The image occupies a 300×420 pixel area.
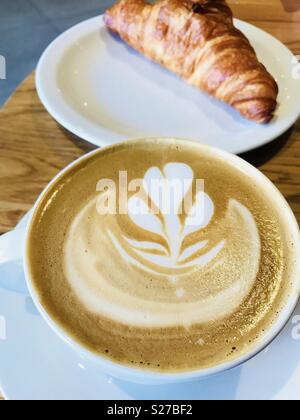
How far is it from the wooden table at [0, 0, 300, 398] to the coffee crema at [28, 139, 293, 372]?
227 mm

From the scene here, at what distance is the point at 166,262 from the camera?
625 mm

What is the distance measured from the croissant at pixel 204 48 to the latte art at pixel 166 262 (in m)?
0.44

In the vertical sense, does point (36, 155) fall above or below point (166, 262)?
below

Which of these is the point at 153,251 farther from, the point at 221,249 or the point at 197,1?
the point at 197,1

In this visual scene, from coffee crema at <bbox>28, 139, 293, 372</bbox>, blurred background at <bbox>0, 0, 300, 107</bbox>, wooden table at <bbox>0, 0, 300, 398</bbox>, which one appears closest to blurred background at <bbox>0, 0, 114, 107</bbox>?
blurred background at <bbox>0, 0, 300, 107</bbox>

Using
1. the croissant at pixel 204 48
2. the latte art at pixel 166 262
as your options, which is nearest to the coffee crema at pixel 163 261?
the latte art at pixel 166 262

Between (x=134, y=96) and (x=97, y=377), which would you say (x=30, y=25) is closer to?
(x=134, y=96)

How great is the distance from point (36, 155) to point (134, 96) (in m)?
0.29

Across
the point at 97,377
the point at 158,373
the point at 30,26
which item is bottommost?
the point at 30,26

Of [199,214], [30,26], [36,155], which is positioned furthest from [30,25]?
[199,214]

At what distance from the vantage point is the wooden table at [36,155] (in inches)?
35.3

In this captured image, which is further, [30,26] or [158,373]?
[30,26]

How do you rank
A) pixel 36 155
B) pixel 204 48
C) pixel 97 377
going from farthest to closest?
pixel 204 48, pixel 36 155, pixel 97 377

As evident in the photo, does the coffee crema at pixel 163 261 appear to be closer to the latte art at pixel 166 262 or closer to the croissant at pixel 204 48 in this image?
the latte art at pixel 166 262
